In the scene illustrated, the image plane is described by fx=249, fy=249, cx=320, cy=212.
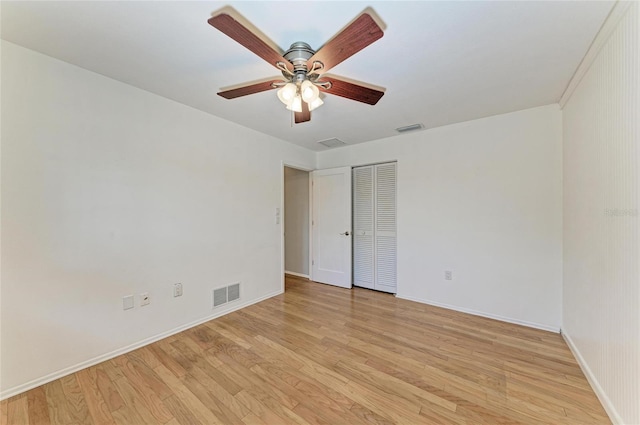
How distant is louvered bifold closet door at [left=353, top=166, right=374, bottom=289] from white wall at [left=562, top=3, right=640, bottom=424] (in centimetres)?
230

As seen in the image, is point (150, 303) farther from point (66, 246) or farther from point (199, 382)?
point (199, 382)

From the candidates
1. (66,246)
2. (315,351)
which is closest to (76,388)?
(66,246)

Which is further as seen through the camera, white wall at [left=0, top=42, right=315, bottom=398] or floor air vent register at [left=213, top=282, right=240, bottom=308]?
floor air vent register at [left=213, top=282, right=240, bottom=308]

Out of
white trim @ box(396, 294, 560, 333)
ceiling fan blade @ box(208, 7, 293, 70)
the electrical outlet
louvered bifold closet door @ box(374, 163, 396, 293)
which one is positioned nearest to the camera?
ceiling fan blade @ box(208, 7, 293, 70)

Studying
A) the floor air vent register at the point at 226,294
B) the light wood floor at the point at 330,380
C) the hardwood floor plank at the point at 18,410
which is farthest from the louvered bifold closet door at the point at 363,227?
the hardwood floor plank at the point at 18,410

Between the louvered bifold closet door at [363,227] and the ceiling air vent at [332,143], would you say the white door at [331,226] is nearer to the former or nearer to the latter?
the louvered bifold closet door at [363,227]

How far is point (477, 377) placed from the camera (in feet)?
6.21

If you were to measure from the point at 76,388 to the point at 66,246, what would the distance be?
3.36 ft

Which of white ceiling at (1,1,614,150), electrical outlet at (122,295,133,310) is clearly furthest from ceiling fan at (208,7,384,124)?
electrical outlet at (122,295,133,310)

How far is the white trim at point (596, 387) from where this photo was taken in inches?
57.2

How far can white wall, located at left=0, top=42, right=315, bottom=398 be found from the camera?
68.4 inches

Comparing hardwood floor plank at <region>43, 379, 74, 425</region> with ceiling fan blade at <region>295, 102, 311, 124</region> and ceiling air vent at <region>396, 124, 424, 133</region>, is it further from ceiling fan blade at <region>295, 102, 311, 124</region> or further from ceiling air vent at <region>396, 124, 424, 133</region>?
ceiling air vent at <region>396, 124, 424, 133</region>

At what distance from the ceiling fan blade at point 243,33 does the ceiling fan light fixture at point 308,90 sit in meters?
0.14

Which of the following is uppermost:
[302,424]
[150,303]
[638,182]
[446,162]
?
[446,162]
